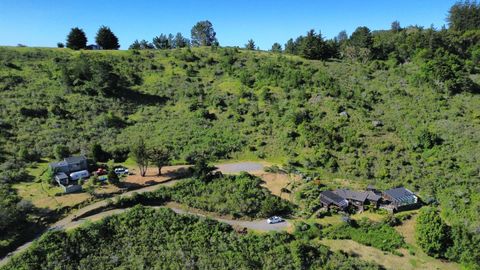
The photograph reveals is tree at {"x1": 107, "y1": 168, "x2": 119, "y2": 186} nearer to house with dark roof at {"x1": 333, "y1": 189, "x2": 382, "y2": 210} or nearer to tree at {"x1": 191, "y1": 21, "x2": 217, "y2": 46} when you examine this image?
house with dark roof at {"x1": 333, "y1": 189, "x2": 382, "y2": 210}

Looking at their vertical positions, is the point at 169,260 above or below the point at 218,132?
below

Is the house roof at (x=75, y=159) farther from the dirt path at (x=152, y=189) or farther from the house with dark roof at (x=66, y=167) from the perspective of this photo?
the dirt path at (x=152, y=189)

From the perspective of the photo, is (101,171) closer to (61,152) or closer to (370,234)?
(61,152)

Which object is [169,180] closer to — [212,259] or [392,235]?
[212,259]

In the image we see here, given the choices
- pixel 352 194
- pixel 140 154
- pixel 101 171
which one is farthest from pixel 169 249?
pixel 352 194

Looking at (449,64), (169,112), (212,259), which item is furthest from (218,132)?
(449,64)

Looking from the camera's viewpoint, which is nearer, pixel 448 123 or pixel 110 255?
pixel 110 255

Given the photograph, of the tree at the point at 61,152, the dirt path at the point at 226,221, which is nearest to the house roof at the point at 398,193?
the dirt path at the point at 226,221
